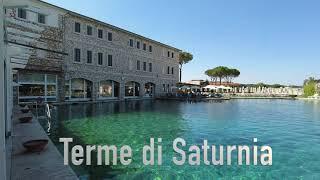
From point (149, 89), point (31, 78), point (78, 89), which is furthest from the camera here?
point (149, 89)

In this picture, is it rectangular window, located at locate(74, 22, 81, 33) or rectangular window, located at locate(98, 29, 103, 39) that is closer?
rectangular window, located at locate(74, 22, 81, 33)

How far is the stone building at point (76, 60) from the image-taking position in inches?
874

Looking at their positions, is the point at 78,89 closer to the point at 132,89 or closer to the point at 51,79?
the point at 51,79

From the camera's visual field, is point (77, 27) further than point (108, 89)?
No

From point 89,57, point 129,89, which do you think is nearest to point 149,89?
point 129,89

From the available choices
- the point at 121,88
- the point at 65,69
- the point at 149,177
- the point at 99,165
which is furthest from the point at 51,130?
the point at 121,88

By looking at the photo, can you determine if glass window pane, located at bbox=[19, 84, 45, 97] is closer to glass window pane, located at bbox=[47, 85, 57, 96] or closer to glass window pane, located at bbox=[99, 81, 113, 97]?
glass window pane, located at bbox=[47, 85, 57, 96]

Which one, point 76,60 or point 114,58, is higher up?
point 114,58

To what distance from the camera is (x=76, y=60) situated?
27078 millimetres

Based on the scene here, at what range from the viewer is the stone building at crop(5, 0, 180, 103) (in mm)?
22203

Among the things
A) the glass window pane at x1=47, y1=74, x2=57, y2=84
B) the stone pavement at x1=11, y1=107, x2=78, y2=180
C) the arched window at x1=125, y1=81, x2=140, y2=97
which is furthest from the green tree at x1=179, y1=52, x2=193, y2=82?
the stone pavement at x1=11, y1=107, x2=78, y2=180

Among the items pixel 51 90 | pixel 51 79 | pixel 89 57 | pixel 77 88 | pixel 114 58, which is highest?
pixel 114 58

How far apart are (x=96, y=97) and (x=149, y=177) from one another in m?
24.0

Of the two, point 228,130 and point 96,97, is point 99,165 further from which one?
point 96,97
